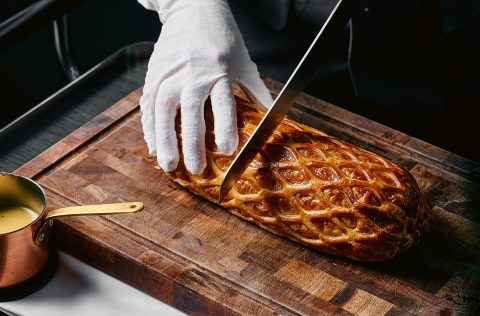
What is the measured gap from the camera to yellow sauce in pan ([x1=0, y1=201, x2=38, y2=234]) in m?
1.64

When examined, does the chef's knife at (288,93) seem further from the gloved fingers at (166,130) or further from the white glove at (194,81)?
the gloved fingers at (166,130)

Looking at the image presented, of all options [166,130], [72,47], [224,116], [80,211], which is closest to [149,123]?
[166,130]

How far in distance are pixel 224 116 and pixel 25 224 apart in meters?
0.49

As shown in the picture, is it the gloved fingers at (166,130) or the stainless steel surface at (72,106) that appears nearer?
the gloved fingers at (166,130)

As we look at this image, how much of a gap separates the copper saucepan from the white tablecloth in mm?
47

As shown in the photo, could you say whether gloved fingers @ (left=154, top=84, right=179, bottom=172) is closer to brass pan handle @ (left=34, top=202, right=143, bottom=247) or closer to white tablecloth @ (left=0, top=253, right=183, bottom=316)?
brass pan handle @ (left=34, top=202, right=143, bottom=247)

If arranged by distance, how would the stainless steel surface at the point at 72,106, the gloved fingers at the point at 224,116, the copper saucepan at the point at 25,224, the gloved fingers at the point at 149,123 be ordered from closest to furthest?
1. the copper saucepan at the point at 25,224
2. the gloved fingers at the point at 224,116
3. the gloved fingers at the point at 149,123
4. the stainless steel surface at the point at 72,106

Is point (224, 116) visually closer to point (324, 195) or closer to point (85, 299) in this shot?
point (324, 195)

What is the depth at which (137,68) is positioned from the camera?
2299 millimetres

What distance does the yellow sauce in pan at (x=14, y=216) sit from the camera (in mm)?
1642

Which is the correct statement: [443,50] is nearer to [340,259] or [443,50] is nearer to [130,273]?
[340,259]

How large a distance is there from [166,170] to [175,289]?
0.31 meters

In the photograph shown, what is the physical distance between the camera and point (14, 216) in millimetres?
1679

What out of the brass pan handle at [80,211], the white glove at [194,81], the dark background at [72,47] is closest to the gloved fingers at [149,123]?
the white glove at [194,81]
